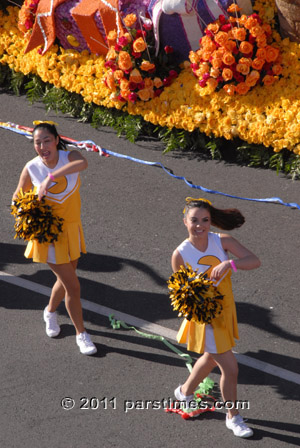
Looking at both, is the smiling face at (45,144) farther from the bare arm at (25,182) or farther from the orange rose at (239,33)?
the orange rose at (239,33)

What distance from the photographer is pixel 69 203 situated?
19.0ft

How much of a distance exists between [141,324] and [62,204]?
135 cm

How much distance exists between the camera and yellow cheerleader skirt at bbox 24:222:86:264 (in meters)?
5.70

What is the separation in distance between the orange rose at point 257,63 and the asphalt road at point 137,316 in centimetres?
124

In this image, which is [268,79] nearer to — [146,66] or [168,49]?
[168,49]

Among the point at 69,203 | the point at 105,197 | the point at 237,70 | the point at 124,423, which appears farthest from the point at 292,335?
the point at 237,70

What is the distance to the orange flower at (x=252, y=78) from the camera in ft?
29.0

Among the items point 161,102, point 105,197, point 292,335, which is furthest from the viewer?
point 161,102

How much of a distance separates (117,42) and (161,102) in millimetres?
1032

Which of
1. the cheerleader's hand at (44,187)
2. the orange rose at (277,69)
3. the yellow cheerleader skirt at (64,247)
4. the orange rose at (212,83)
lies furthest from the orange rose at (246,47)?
the cheerleader's hand at (44,187)

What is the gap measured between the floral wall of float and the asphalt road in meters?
0.45

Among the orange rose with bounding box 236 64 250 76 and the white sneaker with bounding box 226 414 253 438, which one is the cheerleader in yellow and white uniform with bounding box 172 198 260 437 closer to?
the white sneaker with bounding box 226 414 253 438

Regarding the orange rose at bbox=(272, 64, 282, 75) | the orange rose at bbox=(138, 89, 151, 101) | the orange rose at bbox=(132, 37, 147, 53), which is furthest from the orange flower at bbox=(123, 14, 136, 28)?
the orange rose at bbox=(272, 64, 282, 75)

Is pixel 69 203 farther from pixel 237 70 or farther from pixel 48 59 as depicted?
pixel 48 59
